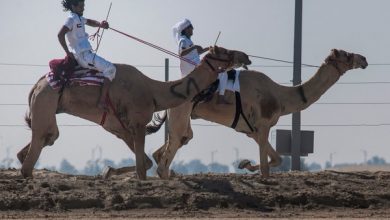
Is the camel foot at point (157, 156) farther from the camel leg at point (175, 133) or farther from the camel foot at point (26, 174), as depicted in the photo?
the camel foot at point (26, 174)

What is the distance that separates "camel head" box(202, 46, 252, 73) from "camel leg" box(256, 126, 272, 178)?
2.35 m

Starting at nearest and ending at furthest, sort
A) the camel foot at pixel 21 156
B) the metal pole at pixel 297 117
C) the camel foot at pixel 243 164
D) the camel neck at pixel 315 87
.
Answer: the camel foot at pixel 21 156, the camel neck at pixel 315 87, the camel foot at pixel 243 164, the metal pole at pixel 297 117

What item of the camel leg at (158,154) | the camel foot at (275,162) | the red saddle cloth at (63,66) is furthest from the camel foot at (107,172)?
the camel foot at (275,162)

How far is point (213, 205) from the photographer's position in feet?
61.6

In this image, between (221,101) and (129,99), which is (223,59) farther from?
(221,101)

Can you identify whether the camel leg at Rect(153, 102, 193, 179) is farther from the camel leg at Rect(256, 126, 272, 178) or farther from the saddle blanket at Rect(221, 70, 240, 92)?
the camel leg at Rect(256, 126, 272, 178)

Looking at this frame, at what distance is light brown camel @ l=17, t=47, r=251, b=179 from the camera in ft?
69.7

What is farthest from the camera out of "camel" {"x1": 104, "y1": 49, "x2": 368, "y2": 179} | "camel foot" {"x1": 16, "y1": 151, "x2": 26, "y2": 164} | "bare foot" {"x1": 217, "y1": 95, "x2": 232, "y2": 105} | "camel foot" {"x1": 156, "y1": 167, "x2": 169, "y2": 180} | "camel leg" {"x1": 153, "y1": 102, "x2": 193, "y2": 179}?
"bare foot" {"x1": 217, "y1": 95, "x2": 232, "y2": 105}

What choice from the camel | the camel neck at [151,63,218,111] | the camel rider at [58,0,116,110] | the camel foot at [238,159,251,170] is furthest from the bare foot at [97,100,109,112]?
the camel foot at [238,159,251,170]

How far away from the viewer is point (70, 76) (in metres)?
21.1

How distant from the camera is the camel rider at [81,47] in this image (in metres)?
21.1

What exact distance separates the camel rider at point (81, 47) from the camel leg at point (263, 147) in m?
3.49

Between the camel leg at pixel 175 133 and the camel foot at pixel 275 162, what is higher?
the camel leg at pixel 175 133

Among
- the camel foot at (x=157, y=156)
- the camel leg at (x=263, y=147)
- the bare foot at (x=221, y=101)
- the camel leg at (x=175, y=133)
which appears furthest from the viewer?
the camel foot at (x=157, y=156)
